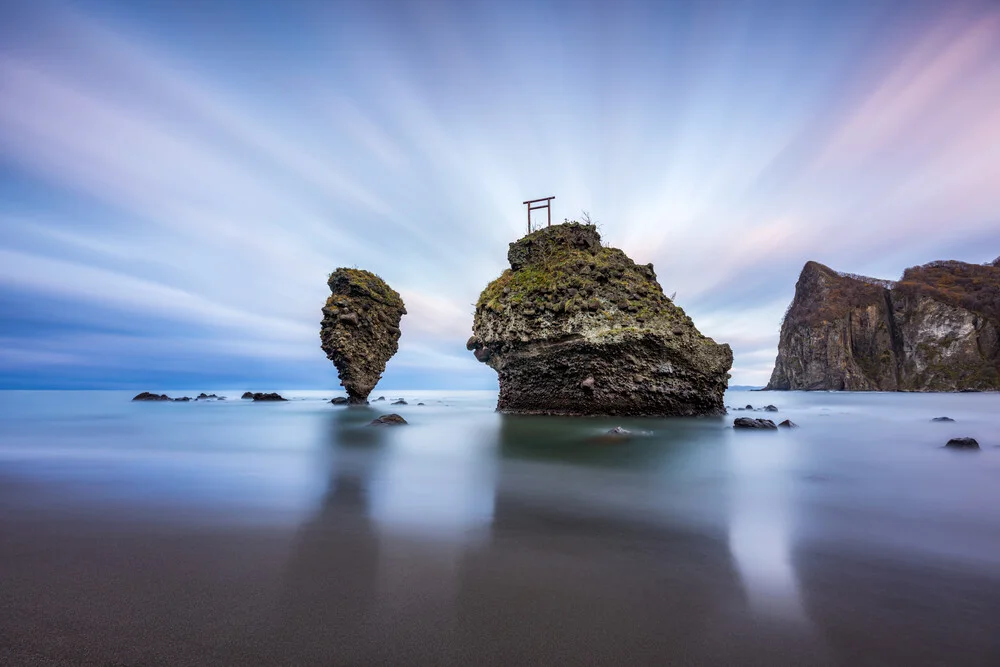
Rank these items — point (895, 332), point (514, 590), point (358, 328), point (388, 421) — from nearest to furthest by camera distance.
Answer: point (514, 590), point (388, 421), point (358, 328), point (895, 332)

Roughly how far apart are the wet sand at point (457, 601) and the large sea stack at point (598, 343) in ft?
51.6

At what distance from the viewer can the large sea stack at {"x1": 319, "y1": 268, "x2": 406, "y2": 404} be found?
33.0m

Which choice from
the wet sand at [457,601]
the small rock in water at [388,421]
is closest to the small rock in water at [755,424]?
the wet sand at [457,601]

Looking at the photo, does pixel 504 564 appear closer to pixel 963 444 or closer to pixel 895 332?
pixel 963 444

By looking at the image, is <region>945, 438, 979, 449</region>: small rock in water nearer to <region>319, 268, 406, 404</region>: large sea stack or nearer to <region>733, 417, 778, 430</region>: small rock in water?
<region>733, 417, 778, 430</region>: small rock in water

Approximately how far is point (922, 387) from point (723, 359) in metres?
104

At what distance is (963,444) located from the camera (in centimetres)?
1138

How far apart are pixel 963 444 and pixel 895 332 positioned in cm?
11485

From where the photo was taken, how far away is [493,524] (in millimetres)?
5016

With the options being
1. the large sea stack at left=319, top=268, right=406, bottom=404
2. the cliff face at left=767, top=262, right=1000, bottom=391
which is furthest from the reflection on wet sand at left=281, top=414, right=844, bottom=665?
the cliff face at left=767, top=262, right=1000, bottom=391

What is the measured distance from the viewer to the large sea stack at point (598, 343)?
19.8 metres

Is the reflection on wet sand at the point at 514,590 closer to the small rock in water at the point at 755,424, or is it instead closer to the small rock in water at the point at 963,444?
the small rock in water at the point at 963,444

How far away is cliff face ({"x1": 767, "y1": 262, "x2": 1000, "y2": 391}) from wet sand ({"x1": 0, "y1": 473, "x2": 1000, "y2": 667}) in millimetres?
119465

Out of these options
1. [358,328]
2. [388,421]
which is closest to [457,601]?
[388,421]
